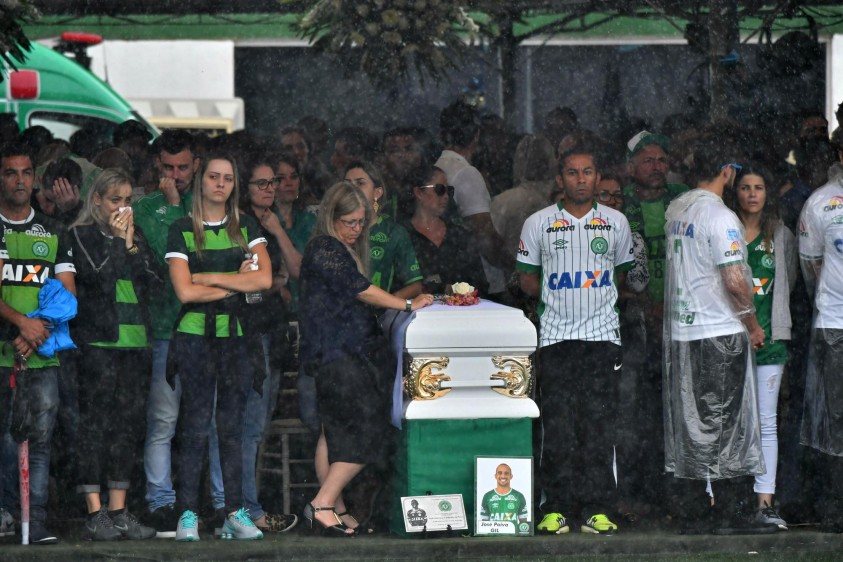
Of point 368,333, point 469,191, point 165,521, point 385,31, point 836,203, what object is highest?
point 385,31

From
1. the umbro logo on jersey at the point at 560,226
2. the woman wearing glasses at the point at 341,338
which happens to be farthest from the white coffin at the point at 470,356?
the umbro logo on jersey at the point at 560,226

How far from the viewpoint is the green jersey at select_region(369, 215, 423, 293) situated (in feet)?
26.2

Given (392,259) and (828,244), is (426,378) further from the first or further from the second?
(828,244)

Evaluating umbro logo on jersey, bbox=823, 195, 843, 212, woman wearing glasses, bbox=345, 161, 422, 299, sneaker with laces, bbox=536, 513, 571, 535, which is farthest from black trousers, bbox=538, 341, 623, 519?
umbro logo on jersey, bbox=823, 195, 843, 212

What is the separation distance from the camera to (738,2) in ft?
31.6

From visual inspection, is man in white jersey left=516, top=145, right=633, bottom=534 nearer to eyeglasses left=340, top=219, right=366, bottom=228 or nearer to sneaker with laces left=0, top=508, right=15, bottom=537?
eyeglasses left=340, top=219, right=366, bottom=228

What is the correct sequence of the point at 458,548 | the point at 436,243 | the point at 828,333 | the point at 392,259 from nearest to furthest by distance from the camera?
the point at 458,548
the point at 828,333
the point at 392,259
the point at 436,243

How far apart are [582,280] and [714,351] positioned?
2.58 ft

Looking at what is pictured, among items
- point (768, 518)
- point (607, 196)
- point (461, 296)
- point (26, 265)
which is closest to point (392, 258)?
point (461, 296)

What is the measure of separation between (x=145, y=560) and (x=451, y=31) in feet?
12.3

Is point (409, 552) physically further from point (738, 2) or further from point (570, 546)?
point (738, 2)

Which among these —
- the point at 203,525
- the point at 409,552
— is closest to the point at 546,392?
the point at 409,552

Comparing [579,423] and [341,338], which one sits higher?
[341,338]

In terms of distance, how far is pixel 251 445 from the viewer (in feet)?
25.9
